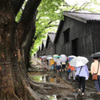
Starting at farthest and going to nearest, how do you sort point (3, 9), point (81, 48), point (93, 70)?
point (81, 48), point (93, 70), point (3, 9)

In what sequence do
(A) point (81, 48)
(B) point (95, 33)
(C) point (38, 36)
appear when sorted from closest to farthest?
(B) point (95, 33) → (A) point (81, 48) → (C) point (38, 36)

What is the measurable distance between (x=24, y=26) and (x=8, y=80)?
201 centimetres

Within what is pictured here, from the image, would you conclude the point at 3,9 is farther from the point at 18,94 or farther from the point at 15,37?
the point at 18,94

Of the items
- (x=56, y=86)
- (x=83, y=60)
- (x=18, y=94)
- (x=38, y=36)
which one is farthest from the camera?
(x=38, y=36)

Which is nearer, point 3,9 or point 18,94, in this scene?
point 3,9

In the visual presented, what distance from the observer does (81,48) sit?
12.7 m

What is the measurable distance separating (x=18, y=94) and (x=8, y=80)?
674 millimetres

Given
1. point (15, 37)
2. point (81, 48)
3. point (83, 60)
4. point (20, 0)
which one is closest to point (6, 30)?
point (15, 37)

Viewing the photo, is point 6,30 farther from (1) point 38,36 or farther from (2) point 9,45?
(1) point 38,36

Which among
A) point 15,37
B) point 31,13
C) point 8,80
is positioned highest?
point 31,13

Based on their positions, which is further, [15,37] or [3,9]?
[15,37]

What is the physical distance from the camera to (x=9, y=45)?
479 centimetres

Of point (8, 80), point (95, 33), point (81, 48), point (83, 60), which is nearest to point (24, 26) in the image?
point (8, 80)

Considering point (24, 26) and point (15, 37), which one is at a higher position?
point (24, 26)
